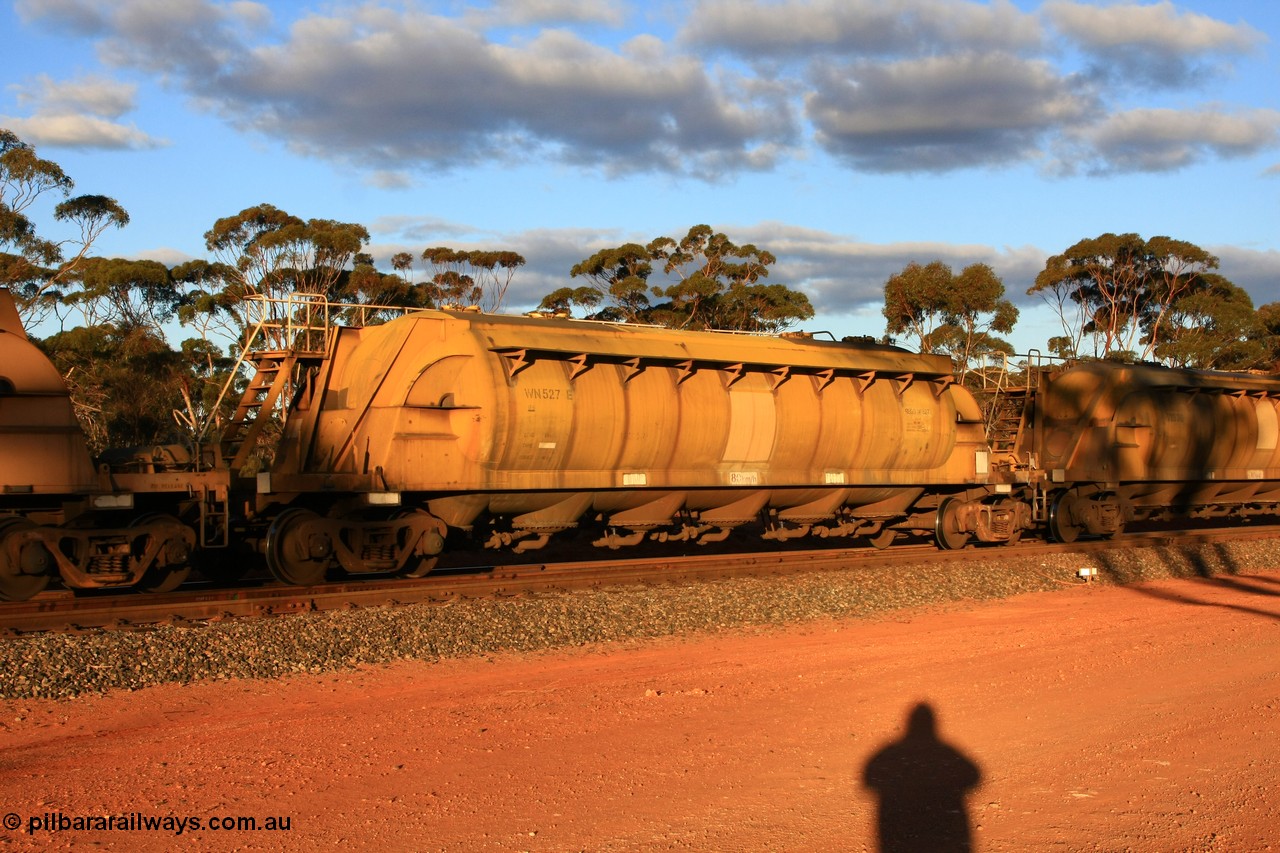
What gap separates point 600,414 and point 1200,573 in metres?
10.6

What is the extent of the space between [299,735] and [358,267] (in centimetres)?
4225

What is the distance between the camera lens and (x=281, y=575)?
13984 millimetres

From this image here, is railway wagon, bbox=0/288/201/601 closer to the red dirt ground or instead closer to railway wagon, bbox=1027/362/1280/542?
the red dirt ground

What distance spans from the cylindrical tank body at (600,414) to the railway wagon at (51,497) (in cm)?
186

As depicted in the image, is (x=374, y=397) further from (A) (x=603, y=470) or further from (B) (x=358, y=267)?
(B) (x=358, y=267)

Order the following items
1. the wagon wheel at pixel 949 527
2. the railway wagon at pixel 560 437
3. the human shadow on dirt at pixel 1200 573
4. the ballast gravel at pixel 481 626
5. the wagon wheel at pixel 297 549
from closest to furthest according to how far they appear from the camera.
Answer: the ballast gravel at pixel 481 626 → the wagon wheel at pixel 297 549 → the railway wagon at pixel 560 437 → the human shadow on dirt at pixel 1200 573 → the wagon wheel at pixel 949 527

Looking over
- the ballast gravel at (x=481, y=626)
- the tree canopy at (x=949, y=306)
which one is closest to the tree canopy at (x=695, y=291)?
the tree canopy at (x=949, y=306)

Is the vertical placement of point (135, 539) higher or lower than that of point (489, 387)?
lower

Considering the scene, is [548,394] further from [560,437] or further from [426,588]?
[426,588]

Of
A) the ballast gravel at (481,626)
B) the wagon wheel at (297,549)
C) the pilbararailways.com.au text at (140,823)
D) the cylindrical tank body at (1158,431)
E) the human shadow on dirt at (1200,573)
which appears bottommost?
the human shadow on dirt at (1200,573)

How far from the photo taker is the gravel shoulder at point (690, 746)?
20.2 ft

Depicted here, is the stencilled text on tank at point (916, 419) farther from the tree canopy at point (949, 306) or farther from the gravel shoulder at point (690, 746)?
the tree canopy at point (949, 306)

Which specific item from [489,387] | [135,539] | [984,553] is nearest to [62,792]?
[135,539]

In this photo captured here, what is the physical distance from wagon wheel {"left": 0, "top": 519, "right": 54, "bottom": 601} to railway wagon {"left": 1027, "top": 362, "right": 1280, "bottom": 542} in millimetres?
17122
